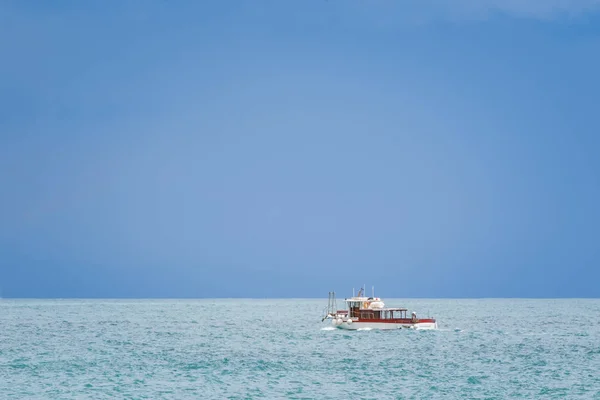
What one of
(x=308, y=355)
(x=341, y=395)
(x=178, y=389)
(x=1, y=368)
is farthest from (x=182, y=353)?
(x=341, y=395)

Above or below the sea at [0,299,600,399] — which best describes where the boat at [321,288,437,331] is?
above

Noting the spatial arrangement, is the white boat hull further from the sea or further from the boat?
the sea

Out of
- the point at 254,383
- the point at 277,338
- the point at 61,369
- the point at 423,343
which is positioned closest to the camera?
the point at 254,383

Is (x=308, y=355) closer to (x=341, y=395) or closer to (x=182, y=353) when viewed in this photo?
(x=182, y=353)

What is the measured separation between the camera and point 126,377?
202ft

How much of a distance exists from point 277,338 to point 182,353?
85.7ft

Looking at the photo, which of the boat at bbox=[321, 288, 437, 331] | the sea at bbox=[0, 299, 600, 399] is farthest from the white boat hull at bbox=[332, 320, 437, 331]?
the sea at bbox=[0, 299, 600, 399]

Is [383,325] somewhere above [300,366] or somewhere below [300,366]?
above

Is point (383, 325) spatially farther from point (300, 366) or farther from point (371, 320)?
point (300, 366)

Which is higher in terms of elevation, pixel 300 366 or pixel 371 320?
pixel 371 320

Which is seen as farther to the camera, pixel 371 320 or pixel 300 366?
pixel 371 320

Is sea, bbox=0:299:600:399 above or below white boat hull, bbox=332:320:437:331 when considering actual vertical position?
below

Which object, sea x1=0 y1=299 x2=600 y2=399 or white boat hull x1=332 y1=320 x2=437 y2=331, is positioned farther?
white boat hull x1=332 y1=320 x2=437 y2=331

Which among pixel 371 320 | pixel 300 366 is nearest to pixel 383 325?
pixel 371 320
